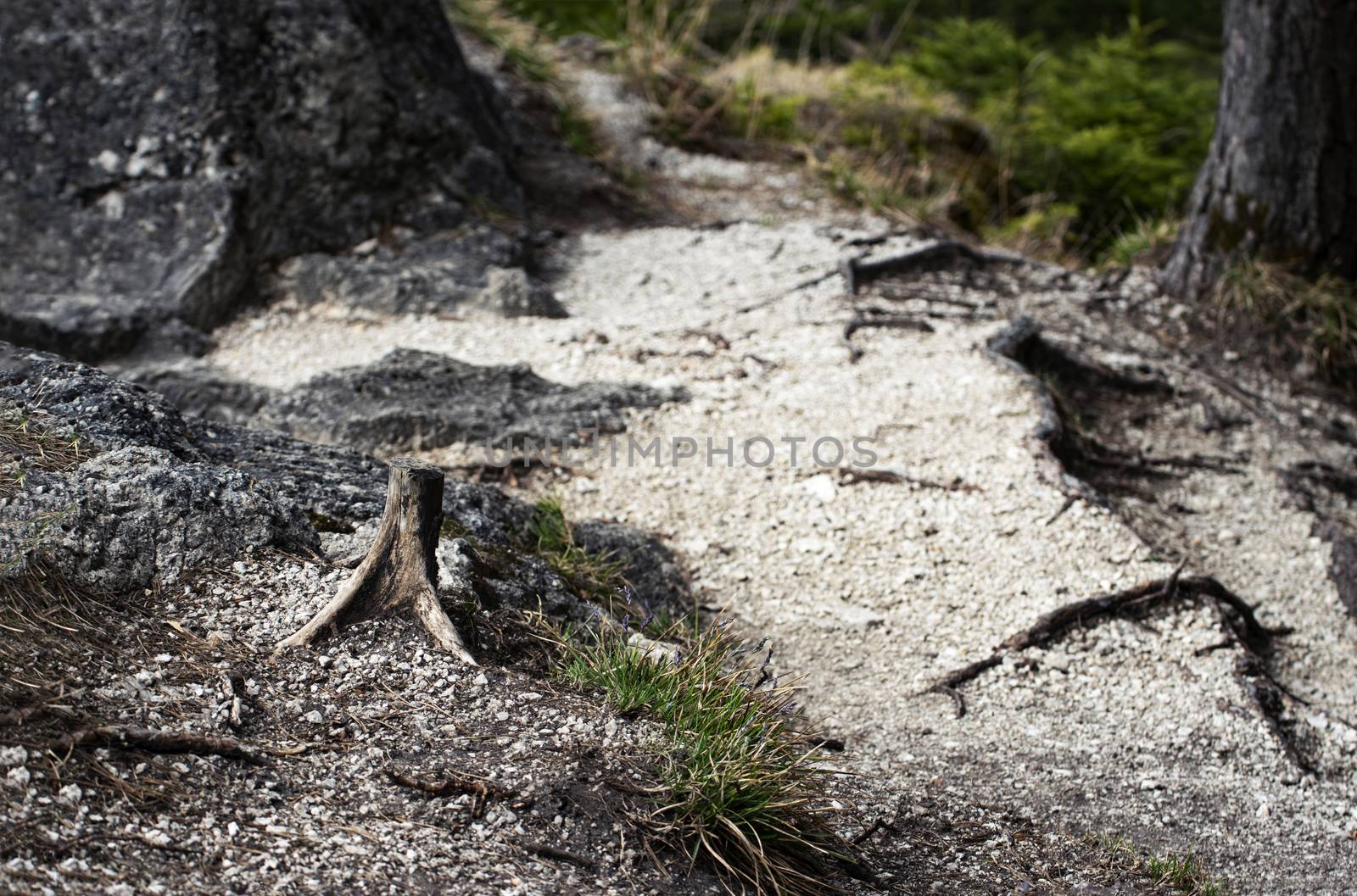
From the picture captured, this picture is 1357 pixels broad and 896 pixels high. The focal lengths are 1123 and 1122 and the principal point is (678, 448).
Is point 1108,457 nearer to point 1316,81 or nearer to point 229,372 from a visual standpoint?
point 1316,81

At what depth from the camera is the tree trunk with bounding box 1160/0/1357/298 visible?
18.3 ft

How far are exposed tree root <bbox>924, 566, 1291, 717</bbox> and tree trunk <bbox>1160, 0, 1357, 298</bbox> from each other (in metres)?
2.67

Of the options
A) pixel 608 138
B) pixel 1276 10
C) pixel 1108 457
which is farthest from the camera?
pixel 608 138

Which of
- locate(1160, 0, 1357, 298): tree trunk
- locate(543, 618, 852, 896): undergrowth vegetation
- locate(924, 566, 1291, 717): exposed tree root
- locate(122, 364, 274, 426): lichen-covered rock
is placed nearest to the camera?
locate(543, 618, 852, 896): undergrowth vegetation

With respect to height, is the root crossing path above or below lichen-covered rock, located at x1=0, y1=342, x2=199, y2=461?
below

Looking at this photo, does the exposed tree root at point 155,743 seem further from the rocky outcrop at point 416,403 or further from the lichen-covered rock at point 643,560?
the rocky outcrop at point 416,403

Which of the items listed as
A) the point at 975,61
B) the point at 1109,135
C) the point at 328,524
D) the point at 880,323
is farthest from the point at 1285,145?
the point at 975,61

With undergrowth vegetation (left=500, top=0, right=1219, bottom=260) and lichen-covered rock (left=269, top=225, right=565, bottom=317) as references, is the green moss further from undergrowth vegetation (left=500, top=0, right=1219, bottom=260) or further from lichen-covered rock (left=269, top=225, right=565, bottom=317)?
undergrowth vegetation (left=500, top=0, right=1219, bottom=260)

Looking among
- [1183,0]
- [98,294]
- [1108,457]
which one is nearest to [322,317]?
[98,294]

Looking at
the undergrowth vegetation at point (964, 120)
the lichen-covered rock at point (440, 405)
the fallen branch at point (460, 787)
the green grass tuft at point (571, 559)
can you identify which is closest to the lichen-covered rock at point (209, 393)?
the lichen-covered rock at point (440, 405)

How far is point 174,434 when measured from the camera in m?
3.13

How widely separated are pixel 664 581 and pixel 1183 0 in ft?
43.3

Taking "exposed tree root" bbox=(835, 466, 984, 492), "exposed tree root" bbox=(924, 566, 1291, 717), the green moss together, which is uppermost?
the green moss

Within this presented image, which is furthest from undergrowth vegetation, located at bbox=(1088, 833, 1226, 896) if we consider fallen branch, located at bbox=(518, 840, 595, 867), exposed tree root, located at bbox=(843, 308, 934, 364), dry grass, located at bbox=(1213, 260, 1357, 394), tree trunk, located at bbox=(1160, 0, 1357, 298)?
tree trunk, located at bbox=(1160, 0, 1357, 298)
